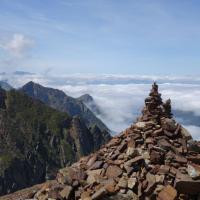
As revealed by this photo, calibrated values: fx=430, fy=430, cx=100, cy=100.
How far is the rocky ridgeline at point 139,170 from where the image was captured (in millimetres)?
28250

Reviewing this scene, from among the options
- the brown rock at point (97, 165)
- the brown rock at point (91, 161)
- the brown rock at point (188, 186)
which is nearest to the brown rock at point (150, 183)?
the brown rock at point (188, 186)

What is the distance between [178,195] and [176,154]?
11.9 feet

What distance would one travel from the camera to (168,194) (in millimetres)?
27828

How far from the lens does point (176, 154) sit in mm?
30953

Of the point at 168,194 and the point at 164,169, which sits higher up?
the point at 164,169

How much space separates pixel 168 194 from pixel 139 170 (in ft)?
9.21

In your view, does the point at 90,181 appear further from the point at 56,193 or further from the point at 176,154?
the point at 176,154

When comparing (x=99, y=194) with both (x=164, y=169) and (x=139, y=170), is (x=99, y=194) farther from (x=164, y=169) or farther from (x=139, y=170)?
(x=164, y=169)

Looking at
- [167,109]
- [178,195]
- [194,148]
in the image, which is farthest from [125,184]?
[167,109]

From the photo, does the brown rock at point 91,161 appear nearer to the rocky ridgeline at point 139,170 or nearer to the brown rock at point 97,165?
the rocky ridgeline at point 139,170

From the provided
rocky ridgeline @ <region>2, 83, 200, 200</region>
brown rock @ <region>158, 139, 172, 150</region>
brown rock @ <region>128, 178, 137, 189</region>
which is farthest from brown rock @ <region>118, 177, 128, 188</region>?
brown rock @ <region>158, 139, 172, 150</region>

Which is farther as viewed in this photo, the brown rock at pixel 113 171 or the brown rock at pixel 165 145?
the brown rock at pixel 165 145

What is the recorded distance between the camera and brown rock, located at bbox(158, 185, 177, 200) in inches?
1090

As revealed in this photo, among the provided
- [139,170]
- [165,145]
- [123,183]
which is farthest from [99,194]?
[165,145]
